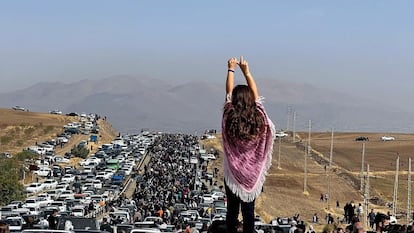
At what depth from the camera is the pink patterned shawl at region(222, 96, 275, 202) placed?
7176 mm

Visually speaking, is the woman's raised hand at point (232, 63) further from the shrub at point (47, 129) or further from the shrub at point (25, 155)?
the shrub at point (47, 129)

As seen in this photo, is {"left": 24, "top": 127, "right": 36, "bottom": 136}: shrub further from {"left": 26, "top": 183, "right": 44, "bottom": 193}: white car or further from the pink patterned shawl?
the pink patterned shawl

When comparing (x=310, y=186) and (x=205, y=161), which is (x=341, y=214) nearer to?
(x=310, y=186)

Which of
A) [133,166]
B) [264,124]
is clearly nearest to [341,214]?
[133,166]

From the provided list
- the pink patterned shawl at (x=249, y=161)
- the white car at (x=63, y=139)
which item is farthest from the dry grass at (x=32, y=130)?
the pink patterned shawl at (x=249, y=161)

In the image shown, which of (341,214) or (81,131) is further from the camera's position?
(81,131)

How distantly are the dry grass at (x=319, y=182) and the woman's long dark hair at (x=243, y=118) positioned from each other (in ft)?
131

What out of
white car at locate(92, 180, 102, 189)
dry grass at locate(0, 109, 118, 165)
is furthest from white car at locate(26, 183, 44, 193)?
dry grass at locate(0, 109, 118, 165)

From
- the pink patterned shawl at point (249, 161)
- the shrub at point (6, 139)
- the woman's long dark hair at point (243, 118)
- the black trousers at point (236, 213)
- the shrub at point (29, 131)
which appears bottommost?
the black trousers at point (236, 213)

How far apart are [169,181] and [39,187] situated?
387 inches

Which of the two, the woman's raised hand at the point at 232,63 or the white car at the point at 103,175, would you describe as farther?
the white car at the point at 103,175

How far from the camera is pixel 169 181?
68188 millimetres

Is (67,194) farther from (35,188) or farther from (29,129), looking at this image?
(29,129)

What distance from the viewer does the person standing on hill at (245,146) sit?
7.13m
